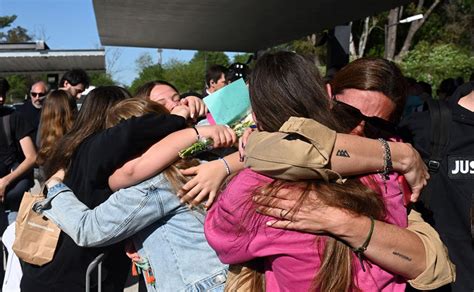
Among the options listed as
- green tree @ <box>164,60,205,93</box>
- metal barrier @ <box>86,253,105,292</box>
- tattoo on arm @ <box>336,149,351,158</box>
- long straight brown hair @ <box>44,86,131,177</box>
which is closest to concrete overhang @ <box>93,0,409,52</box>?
long straight brown hair @ <box>44,86,131,177</box>

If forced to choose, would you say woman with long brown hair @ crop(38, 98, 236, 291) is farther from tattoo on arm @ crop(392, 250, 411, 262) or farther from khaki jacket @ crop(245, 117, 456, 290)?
tattoo on arm @ crop(392, 250, 411, 262)

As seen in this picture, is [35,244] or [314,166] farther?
[35,244]

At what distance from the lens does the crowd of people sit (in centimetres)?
135

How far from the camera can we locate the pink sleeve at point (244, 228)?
1.40 metres

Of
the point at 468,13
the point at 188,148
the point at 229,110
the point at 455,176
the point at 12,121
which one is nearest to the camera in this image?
the point at 188,148

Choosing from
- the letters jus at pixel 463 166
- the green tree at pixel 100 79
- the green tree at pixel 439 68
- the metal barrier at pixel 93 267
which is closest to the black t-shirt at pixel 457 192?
the letters jus at pixel 463 166

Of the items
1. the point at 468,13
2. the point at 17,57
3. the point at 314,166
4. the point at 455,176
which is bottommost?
Answer: the point at 468,13

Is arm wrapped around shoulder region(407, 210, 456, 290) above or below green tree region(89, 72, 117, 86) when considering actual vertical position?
above

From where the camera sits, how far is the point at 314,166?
128 centimetres

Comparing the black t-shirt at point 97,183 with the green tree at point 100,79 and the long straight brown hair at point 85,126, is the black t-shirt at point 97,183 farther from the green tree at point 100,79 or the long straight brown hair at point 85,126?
the green tree at point 100,79

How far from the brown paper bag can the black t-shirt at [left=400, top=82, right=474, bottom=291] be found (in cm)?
172

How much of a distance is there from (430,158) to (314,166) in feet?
2.98

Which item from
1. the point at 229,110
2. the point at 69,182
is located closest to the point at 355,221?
the point at 229,110

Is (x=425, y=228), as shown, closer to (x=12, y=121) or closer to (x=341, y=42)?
(x=12, y=121)
